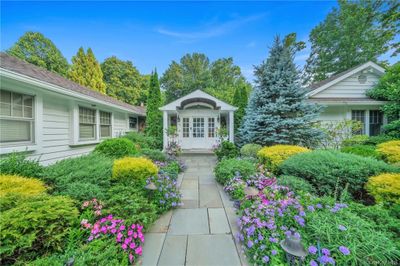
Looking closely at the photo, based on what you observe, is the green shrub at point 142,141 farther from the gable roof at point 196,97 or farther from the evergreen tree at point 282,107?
the evergreen tree at point 282,107

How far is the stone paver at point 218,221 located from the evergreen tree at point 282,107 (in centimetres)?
470

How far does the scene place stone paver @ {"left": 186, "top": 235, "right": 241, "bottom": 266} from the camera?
2.07m

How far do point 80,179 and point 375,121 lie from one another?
44.4 ft

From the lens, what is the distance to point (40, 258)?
72.2 inches

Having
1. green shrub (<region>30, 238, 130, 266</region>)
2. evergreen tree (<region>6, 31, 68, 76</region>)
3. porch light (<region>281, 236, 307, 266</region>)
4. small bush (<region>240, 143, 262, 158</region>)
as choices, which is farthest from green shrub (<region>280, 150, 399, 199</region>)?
evergreen tree (<region>6, 31, 68, 76</region>)

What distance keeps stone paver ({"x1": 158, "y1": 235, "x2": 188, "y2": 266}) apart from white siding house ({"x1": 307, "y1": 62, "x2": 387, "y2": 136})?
9721 mm

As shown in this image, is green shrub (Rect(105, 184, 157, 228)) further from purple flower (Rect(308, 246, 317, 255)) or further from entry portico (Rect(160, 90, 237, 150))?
entry portico (Rect(160, 90, 237, 150))

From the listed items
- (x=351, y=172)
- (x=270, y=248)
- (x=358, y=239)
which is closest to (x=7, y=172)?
(x=270, y=248)

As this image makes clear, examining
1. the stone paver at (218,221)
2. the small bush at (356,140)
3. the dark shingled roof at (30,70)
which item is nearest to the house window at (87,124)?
the dark shingled roof at (30,70)

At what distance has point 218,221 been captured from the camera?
3008 millimetres

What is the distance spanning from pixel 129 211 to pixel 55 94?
499 cm

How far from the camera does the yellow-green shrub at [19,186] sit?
247 cm

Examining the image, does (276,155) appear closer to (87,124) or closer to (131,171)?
(131,171)

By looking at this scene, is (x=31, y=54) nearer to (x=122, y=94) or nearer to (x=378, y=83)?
(x=122, y=94)
